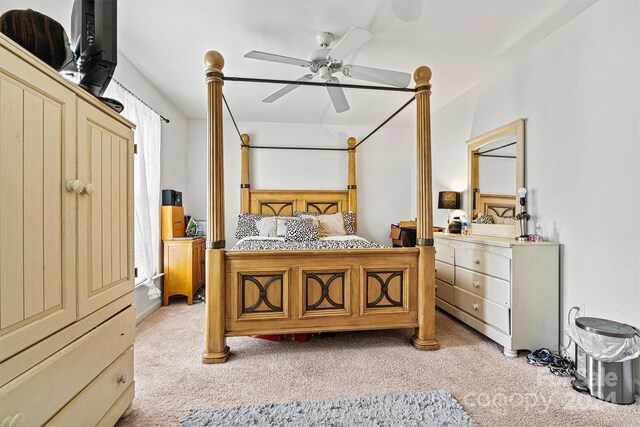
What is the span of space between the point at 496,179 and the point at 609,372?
182 centimetres

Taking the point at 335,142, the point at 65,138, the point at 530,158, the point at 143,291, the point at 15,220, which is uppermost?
the point at 335,142

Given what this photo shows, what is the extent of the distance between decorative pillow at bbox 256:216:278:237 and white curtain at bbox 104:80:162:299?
124cm

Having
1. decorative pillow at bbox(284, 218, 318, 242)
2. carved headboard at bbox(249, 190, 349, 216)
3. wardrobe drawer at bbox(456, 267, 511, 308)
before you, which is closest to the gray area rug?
wardrobe drawer at bbox(456, 267, 511, 308)

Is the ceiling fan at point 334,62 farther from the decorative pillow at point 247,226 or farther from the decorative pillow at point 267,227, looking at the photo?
the decorative pillow at point 247,226

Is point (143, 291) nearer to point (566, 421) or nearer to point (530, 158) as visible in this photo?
point (566, 421)

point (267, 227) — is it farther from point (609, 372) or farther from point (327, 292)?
point (609, 372)

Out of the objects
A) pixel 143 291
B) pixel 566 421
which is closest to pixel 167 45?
pixel 143 291

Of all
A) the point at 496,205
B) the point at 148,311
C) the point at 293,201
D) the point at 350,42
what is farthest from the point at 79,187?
the point at 293,201

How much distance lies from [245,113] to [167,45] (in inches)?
69.4

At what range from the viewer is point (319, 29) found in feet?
7.48

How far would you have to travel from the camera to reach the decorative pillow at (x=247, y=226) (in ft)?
13.3

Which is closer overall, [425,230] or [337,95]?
[425,230]

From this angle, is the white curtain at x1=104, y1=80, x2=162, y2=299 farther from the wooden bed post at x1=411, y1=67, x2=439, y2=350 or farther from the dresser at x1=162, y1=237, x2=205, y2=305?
the wooden bed post at x1=411, y1=67, x2=439, y2=350

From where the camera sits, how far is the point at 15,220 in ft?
2.84
